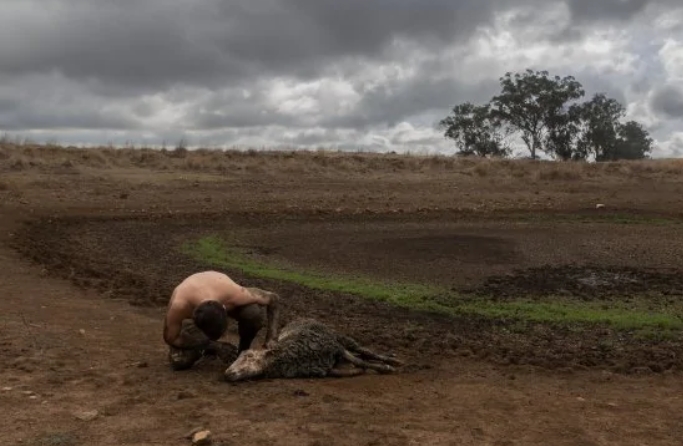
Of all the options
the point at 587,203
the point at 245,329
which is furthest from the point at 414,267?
the point at 587,203

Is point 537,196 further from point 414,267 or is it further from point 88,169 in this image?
point 88,169

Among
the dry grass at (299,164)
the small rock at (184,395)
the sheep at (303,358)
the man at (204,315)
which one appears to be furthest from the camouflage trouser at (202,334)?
the dry grass at (299,164)

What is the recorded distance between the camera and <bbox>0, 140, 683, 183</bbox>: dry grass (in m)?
28.6

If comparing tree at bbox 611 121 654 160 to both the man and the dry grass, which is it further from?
the man

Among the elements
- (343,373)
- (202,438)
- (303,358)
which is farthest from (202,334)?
(202,438)

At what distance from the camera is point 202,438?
4.88 m

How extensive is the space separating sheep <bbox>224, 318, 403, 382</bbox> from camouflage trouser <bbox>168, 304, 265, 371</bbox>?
284 millimetres

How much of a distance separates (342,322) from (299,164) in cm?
2240

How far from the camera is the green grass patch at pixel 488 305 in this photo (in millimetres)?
9266

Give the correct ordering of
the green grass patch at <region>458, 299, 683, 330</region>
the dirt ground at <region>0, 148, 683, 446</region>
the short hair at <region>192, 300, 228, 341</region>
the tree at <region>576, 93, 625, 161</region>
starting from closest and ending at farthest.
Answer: the dirt ground at <region>0, 148, 683, 446</region> → the short hair at <region>192, 300, 228, 341</region> → the green grass patch at <region>458, 299, 683, 330</region> → the tree at <region>576, 93, 625, 161</region>

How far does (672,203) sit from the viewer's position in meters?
23.3

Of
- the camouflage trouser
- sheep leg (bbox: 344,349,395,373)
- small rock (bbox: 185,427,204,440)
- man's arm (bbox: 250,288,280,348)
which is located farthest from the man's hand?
small rock (bbox: 185,427,204,440)

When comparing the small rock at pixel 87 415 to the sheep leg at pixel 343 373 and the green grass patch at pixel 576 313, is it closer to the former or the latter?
the sheep leg at pixel 343 373

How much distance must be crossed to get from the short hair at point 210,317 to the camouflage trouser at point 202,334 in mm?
108
